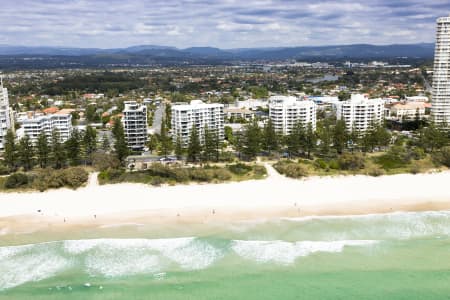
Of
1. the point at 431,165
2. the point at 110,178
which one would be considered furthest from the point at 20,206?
the point at 431,165

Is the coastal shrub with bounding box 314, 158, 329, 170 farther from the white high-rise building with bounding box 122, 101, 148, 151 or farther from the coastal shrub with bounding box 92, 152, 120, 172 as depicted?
the white high-rise building with bounding box 122, 101, 148, 151

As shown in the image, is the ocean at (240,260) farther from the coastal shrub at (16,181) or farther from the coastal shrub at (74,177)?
the coastal shrub at (16,181)

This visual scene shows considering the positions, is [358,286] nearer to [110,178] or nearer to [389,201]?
[389,201]

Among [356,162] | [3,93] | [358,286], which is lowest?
[358,286]

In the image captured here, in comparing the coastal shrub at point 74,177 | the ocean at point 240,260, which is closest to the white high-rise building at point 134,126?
the coastal shrub at point 74,177

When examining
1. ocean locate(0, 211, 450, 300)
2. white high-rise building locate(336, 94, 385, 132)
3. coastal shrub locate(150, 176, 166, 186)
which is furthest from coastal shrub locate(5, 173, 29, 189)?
white high-rise building locate(336, 94, 385, 132)
